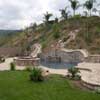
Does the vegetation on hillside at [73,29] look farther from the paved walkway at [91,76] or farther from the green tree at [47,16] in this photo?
the paved walkway at [91,76]

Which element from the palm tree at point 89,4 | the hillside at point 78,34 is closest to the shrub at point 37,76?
the hillside at point 78,34

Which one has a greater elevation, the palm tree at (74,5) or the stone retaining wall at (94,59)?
the palm tree at (74,5)

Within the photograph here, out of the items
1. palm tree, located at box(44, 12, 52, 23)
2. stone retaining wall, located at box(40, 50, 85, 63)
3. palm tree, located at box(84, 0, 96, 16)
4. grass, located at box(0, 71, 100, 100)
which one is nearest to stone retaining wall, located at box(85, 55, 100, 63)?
stone retaining wall, located at box(40, 50, 85, 63)

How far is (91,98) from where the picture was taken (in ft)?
30.9

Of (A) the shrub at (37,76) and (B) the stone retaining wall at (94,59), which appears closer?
(A) the shrub at (37,76)

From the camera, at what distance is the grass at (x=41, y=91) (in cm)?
961

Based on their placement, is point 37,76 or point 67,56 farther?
point 67,56

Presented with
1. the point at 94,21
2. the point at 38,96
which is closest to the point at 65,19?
the point at 94,21

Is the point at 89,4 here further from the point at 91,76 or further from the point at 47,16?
the point at 91,76

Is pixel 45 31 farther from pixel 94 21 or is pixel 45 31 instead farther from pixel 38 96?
pixel 38 96

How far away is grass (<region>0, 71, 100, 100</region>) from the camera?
9609 millimetres

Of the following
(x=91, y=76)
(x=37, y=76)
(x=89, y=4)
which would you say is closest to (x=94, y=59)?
(x=91, y=76)

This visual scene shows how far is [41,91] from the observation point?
10.5 meters

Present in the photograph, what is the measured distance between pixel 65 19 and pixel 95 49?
662 inches
